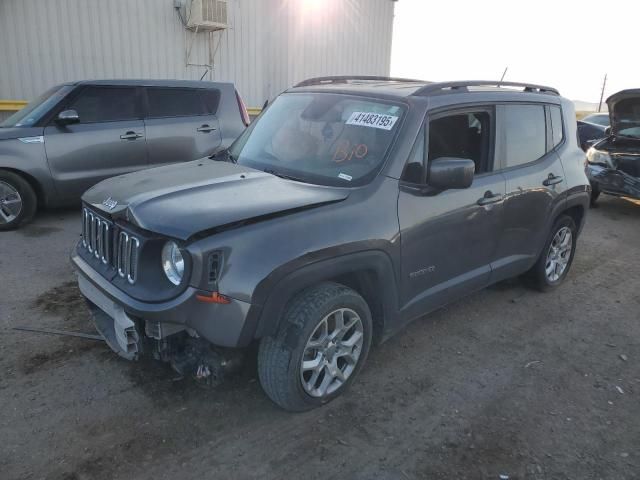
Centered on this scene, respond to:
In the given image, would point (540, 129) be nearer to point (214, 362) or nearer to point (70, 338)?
point (214, 362)

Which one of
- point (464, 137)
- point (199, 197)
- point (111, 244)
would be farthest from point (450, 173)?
point (111, 244)

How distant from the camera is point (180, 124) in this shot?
7.39 meters

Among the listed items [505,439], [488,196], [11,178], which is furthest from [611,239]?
[11,178]

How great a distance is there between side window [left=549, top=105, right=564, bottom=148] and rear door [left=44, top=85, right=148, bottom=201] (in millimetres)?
5086

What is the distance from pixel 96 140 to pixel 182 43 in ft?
19.6

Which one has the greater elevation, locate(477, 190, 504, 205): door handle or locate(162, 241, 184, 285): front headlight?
locate(477, 190, 504, 205): door handle

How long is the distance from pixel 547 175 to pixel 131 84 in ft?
17.9

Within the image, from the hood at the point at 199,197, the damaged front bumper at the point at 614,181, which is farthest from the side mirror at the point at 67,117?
the damaged front bumper at the point at 614,181

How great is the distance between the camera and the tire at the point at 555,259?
15.4ft

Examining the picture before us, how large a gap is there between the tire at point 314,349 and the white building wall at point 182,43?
9.83 meters

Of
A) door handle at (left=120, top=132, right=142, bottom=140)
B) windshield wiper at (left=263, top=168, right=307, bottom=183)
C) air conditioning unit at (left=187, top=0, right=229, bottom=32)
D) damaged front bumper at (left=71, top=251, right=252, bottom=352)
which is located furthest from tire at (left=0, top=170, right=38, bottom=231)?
air conditioning unit at (left=187, top=0, right=229, bottom=32)

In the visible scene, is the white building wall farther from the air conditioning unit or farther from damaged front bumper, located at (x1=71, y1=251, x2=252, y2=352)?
damaged front bumper, located at (x1=71, y1=251, x2=252, y2=352)

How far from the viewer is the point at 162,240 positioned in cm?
261

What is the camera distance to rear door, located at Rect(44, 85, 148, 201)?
6527 mm
